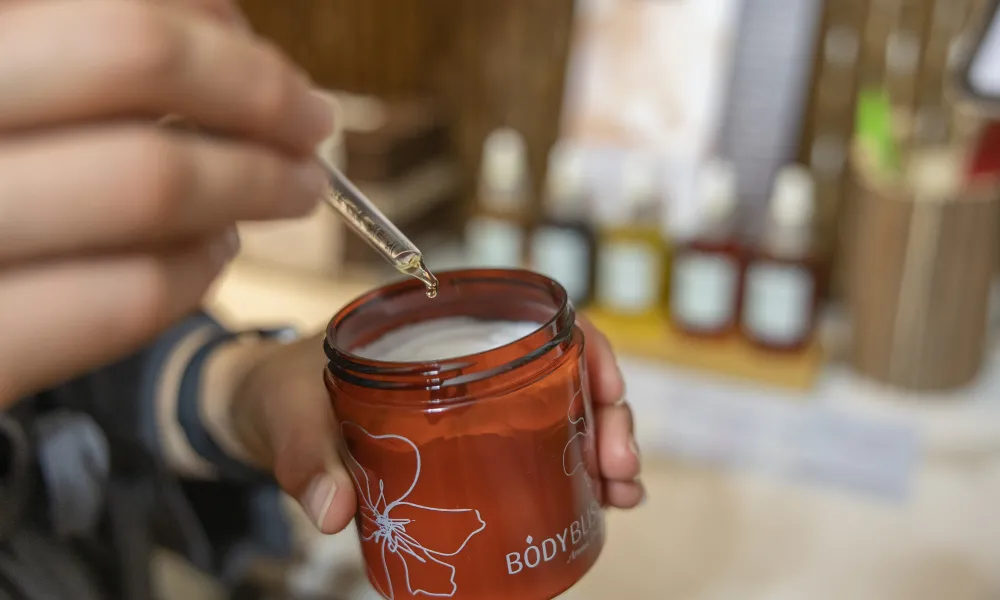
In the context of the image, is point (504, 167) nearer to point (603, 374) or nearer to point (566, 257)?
point (566, 257)

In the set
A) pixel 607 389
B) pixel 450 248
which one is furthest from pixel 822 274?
pixel 607 389

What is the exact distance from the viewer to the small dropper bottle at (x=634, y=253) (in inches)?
37.0

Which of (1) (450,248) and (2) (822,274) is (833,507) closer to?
(2) (822,274)

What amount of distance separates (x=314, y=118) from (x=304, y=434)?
0.15 meters

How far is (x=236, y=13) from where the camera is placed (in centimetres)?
41

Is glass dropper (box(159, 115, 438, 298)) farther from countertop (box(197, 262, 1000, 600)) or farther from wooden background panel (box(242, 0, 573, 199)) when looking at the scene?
wooden background panel (box(242, 0, 573, 199))

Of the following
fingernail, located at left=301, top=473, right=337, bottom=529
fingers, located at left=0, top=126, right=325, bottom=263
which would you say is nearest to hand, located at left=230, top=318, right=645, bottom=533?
fingernail, located at left=301, top=473, right=337, bottom=529

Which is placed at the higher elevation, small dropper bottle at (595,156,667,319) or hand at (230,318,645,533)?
hand at (230,318,645,533)

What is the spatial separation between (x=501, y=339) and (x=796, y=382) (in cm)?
60

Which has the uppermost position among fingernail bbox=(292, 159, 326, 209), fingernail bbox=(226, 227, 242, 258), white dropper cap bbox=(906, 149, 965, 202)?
fingernail bbox=(292, 159, 326, 209)

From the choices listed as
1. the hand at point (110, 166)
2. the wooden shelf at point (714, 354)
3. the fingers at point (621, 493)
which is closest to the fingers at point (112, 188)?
the hand at point (110, 166)

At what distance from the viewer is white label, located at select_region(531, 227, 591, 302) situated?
3.18 ft

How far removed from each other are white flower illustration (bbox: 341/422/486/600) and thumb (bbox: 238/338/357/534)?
0.01 m

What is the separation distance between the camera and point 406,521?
12.9 inches
